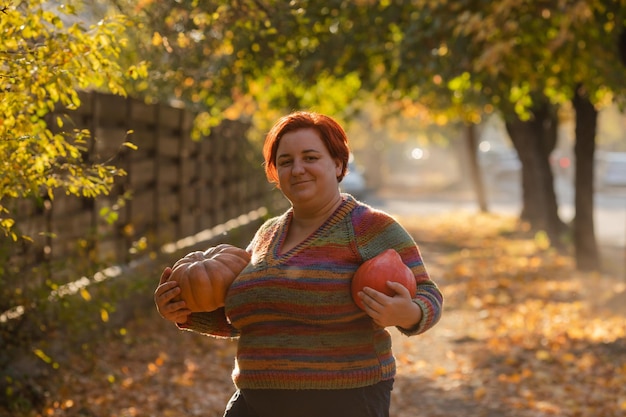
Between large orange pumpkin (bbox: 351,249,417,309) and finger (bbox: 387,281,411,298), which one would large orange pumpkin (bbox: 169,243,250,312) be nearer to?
large orange pumpkin (bbox: 351,249,417,309)

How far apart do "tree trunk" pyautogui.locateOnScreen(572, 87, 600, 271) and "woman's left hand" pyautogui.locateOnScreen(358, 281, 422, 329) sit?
39.3 ft

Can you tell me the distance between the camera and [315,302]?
343cm

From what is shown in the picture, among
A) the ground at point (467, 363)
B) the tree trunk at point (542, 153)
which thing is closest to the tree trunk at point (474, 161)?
the tree trunk at point (542, 153)

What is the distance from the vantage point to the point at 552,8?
10555 millimetres

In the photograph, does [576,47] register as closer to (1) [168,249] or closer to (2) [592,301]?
(2) [592,301]

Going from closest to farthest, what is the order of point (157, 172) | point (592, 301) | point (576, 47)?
point (157, 172) → point (576, 47) → point (592, 301)

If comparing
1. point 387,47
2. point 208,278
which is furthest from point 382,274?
point 387,47

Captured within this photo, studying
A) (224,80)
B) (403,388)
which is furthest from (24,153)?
(224,80)

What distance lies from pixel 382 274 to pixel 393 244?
224 millimetres

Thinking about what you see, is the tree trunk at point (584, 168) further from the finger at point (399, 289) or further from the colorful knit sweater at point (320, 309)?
the finger at point (399, 289)

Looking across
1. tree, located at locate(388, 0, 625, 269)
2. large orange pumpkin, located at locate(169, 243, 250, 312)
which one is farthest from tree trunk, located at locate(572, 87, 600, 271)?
large orange pumpkin, located at locate(169, 243, 250, 312)

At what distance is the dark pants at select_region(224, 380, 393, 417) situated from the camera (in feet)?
11.5

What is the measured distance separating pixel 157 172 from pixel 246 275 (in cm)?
796

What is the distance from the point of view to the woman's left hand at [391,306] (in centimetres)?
331
